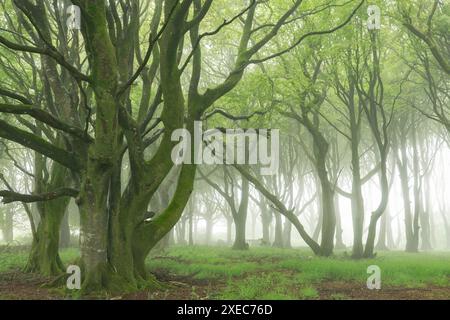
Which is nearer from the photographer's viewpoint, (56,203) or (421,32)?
(56,203)

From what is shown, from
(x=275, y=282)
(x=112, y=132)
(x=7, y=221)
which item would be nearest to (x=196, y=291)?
(x=275, y=282)

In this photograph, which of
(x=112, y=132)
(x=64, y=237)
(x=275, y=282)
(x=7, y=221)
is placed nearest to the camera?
(x=112, y=132)

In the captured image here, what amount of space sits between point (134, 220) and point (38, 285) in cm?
294

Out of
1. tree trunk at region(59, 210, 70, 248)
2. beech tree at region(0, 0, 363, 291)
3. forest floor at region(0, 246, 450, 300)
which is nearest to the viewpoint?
beech tree at region(0, 0, 363, 291)

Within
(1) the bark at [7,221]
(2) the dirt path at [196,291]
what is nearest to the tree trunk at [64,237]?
(2) the dirt path at [196,291]

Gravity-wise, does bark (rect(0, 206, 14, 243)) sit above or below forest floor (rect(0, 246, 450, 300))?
above

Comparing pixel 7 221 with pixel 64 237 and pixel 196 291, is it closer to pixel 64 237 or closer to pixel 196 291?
pixel 64 237

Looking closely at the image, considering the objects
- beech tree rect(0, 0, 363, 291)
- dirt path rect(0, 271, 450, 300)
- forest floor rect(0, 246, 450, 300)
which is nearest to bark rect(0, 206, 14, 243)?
forest floor rect(0, 246, 450, 300)

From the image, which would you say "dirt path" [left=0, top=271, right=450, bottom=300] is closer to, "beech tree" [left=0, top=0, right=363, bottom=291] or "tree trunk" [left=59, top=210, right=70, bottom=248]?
"beech tree" [left=0, top=0, right=363, bottom=291]

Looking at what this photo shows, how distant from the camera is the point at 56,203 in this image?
42.2 ft

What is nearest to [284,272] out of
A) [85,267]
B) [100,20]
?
[85,267]
